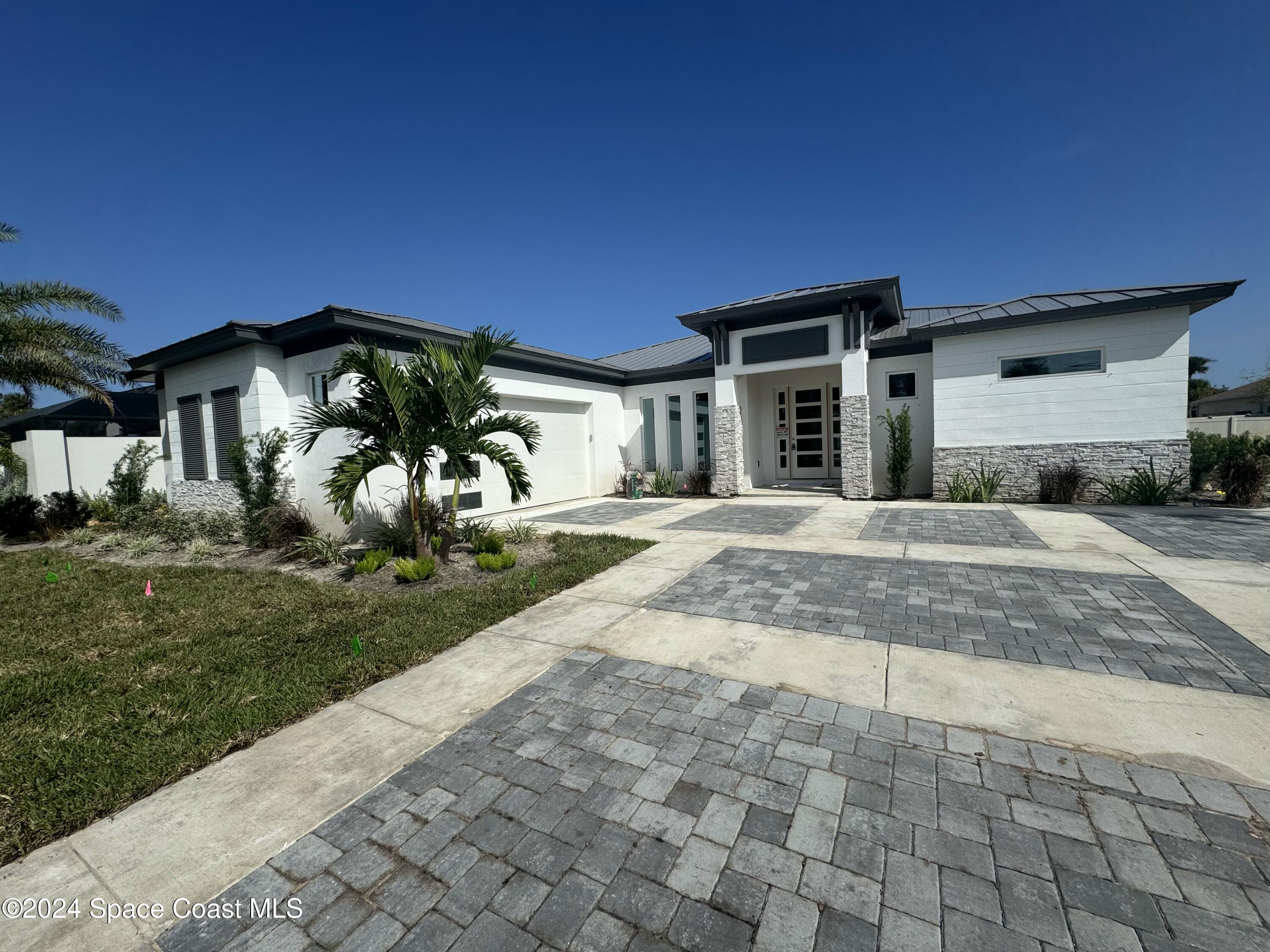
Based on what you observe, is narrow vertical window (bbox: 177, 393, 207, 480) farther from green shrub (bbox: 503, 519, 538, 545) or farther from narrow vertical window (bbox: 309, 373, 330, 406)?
green shrub (bbox: 503, 519, 538, 545)

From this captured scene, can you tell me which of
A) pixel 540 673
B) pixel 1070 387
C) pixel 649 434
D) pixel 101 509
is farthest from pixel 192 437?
pixel 1070 387

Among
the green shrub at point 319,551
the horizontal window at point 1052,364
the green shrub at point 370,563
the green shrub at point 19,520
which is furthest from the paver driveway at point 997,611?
the green shrub at point 19,520

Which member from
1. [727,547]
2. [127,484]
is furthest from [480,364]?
[127,484]

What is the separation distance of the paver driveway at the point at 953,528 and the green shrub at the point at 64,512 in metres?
17.3

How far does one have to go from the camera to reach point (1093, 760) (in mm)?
2609

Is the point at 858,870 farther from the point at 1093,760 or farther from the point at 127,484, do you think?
the point at 127,484

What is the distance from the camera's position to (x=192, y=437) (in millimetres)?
11391

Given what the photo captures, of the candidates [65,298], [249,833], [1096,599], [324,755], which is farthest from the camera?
[65,298]

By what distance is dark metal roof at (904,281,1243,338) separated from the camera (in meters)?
9.65

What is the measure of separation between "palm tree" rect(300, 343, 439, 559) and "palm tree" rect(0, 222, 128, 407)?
29.0ft

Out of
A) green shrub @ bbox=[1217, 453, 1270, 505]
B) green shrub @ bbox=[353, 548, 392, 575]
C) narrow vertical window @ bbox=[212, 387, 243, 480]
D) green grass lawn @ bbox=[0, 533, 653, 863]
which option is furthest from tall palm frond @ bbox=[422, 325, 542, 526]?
green shrub @ bbox=[1217, 453, 1270, 505]

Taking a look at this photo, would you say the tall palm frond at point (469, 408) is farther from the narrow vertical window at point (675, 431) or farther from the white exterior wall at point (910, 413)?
the white exterior wall at point (910, 413)

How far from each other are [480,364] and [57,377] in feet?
38.1

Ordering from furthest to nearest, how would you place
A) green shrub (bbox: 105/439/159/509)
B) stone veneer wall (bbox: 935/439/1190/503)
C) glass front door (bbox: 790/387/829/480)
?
glass front door (bbox: 790/387/829/480) → green shrub (bbox: 105/439/159/509) → stone veneer wall (bbox: 935/439/1190/503)
